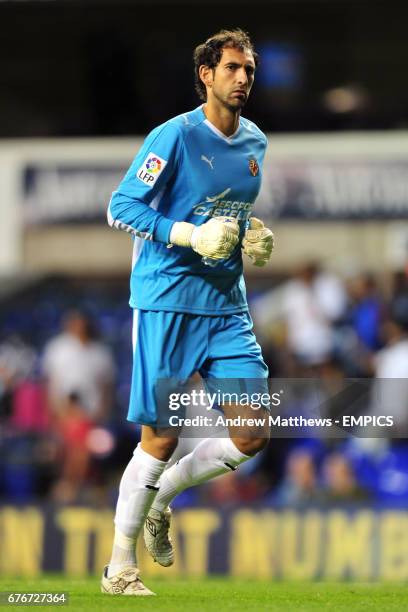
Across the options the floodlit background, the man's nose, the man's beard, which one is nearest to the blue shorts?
the man's beard

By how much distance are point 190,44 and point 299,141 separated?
240cm

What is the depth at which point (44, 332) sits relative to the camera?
17.4 metres

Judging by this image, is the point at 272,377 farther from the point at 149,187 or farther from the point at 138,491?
the point at 149,187

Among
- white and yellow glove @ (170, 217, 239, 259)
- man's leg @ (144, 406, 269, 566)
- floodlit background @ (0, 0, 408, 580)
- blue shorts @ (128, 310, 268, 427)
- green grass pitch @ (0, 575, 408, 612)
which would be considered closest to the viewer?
green grass pitch @ (0, 575, 408, 612)

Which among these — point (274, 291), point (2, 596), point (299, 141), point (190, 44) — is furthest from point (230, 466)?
point (190, 44)

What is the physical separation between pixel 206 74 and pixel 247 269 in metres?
11.0

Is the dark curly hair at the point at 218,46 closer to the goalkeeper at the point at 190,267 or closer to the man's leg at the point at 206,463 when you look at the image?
the goalkeeper at the point at 190,267

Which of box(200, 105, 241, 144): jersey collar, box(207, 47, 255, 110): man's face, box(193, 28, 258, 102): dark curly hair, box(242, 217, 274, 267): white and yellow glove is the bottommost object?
box(242, 217, 274, 267): white and yellow glove

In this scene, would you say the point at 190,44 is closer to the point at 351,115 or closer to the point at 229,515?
the point at 351,115

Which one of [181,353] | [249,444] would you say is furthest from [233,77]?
[249,444]

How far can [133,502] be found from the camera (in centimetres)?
706

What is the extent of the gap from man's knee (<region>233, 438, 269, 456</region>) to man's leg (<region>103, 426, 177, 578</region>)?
32 cm

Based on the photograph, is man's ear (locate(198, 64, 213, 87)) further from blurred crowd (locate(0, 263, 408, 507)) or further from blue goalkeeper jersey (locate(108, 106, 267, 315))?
blurred crowd (locate(0, 263, 408, 507))

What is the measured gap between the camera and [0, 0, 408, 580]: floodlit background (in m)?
13.1
